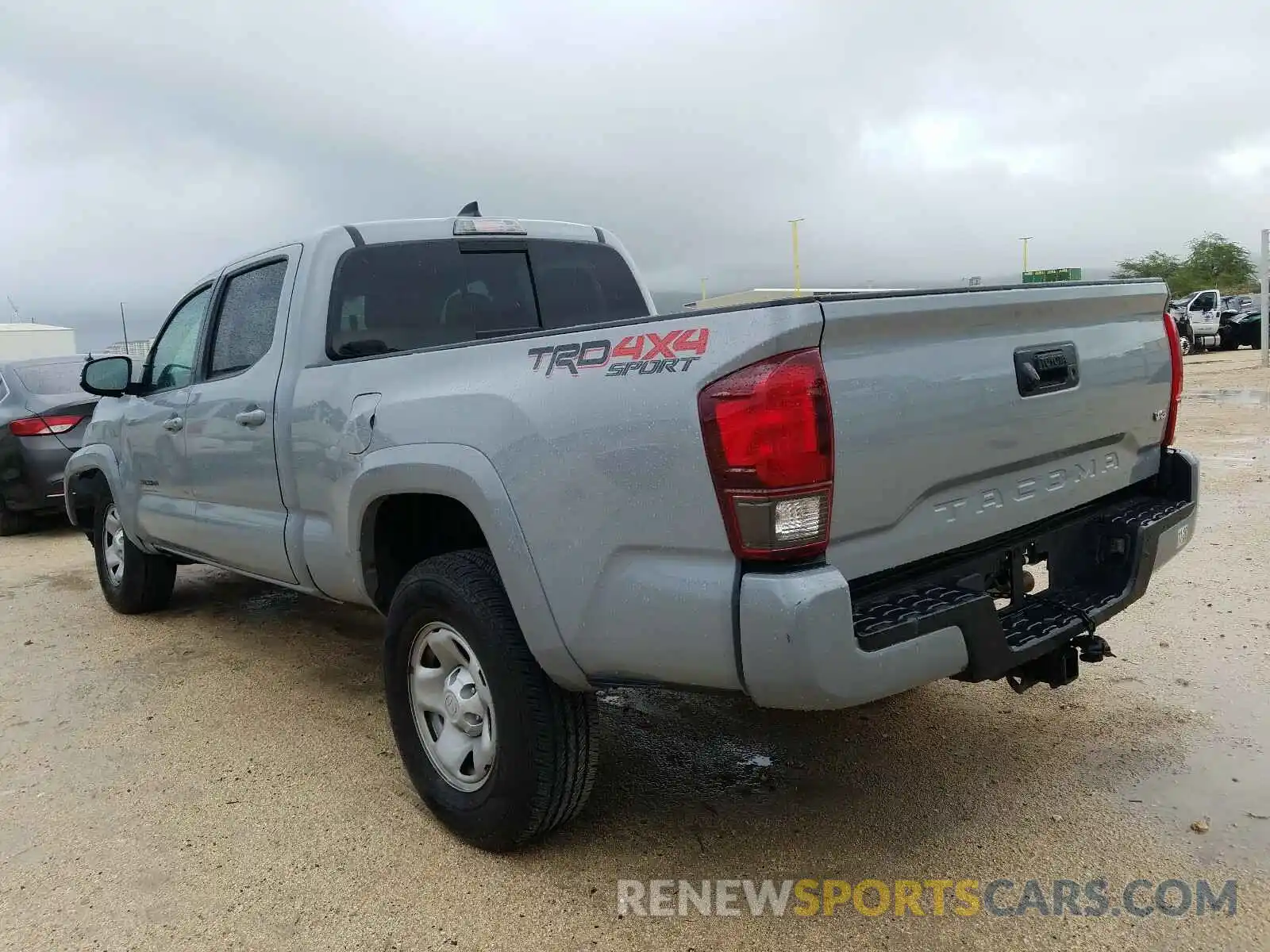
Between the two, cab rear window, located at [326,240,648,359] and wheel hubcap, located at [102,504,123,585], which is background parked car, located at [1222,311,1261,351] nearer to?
cab rear window, located at [326,240,648,359]

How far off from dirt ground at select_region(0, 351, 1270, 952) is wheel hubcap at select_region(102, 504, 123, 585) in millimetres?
1016

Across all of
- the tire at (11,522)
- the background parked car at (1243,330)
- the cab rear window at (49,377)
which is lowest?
the background parked car at (1243,330)

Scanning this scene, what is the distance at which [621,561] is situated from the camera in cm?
238

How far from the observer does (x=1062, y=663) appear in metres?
2.76

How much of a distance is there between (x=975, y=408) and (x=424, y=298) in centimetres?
228

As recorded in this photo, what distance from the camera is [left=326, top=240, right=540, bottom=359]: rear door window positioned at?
375 cm

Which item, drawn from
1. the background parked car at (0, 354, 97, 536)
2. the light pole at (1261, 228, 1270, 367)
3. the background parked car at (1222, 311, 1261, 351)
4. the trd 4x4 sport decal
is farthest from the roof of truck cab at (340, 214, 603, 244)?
the background parked car at (1222, 311, 1261, 351)

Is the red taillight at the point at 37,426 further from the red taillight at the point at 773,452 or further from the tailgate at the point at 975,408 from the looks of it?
the tailgate at the point at 975,408

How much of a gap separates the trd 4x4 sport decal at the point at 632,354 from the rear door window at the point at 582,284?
1.57m

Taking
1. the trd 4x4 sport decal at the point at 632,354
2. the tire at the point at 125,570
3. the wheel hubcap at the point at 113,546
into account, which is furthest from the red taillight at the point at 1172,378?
the wheel hubcap at the point at 113,546

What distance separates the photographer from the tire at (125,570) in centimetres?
564

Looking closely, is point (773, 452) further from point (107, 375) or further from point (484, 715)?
point (107, 375)

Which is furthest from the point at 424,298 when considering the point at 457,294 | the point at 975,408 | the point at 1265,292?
the point at 1265,292

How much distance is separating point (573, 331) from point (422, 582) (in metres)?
0.95
